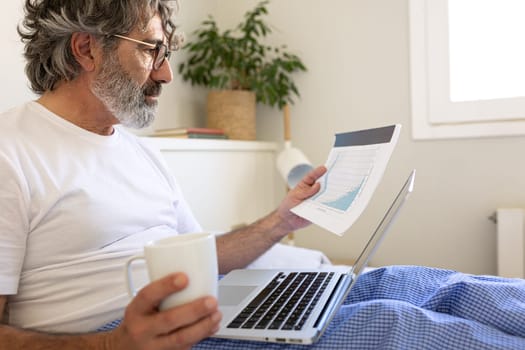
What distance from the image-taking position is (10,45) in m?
1.33

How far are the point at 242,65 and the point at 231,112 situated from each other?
0.21 m

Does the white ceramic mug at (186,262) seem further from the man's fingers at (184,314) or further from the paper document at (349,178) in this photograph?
the paper document at (349,178)

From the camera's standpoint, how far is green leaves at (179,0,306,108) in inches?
79.9

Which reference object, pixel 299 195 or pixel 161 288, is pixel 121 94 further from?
pixel 161 288

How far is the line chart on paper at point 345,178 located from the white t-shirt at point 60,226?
37cm

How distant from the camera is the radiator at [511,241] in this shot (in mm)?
1715

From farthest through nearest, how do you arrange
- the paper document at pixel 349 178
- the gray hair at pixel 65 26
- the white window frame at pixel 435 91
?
the white window frame at pixel 435 91 < the gray hair at pixel 65 26 < the paper document at pixel 349 178

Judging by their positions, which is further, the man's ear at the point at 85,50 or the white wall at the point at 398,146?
the white wall at the point at 398,146

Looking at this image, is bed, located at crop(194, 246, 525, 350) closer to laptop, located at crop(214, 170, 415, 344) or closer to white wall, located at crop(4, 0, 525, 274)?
laptop, located at crop(214, 170, 415, 344)


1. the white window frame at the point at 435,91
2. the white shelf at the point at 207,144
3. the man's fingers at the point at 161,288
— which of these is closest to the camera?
the man's fingers at the point at 161,288

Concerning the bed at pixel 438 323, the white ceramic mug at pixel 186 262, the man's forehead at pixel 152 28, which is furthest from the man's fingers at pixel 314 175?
the white ceramic mug at pixel 186 262

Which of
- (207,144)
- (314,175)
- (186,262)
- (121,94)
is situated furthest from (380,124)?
(186,262)

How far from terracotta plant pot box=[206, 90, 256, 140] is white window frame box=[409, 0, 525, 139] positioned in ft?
2.33

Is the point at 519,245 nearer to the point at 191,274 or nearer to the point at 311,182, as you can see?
the point at 311,182
